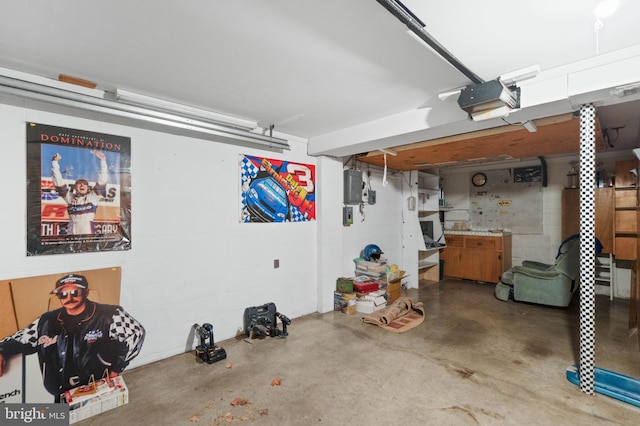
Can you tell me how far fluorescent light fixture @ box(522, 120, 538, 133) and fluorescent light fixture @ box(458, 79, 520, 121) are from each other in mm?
600

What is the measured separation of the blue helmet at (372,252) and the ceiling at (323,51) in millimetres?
2178

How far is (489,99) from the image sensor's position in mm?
2172

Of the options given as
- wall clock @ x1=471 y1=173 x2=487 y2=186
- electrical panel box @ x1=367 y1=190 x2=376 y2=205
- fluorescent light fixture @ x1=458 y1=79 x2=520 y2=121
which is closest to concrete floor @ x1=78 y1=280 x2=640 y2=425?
electrical panel box @ x1=367 y1=190 x2=376 y2=205

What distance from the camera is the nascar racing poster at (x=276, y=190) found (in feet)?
11.6

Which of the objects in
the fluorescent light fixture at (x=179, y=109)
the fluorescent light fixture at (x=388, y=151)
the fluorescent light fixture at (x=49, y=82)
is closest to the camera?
the fluorescent light fixture at (x=49, y=82)

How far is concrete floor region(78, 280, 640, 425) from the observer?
2.10 m

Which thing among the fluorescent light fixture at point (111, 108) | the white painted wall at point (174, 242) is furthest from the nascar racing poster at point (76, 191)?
the fluorescent light fixture at point (111, 108)

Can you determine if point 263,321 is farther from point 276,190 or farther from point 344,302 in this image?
point 276,190

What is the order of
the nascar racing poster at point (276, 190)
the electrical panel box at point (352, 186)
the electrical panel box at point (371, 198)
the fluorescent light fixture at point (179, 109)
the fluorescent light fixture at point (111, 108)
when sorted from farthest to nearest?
the electrical panel box at point (371, 198), the electrical panel box at point (352, 186), the nascar racing poster at point (276, 190), the fluorescent light fixture at point (179, 109), the fluorescent light fixture at point (111, 108)

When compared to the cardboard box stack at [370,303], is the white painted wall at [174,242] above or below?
above

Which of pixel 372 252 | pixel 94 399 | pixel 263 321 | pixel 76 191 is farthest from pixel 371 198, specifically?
pixel 94 399

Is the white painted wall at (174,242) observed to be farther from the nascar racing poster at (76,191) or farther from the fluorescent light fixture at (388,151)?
the fluorescent light fixture at (388,151)

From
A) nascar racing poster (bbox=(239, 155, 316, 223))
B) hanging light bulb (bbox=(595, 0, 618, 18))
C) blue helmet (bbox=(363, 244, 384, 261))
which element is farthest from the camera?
blue helmet (bbox=(363, 244, 384, 261))

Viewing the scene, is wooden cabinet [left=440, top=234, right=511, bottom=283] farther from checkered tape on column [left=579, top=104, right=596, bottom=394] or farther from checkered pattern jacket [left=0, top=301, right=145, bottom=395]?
checkered pattern jacket [left=0, top=301, right=145, bottom=395]
